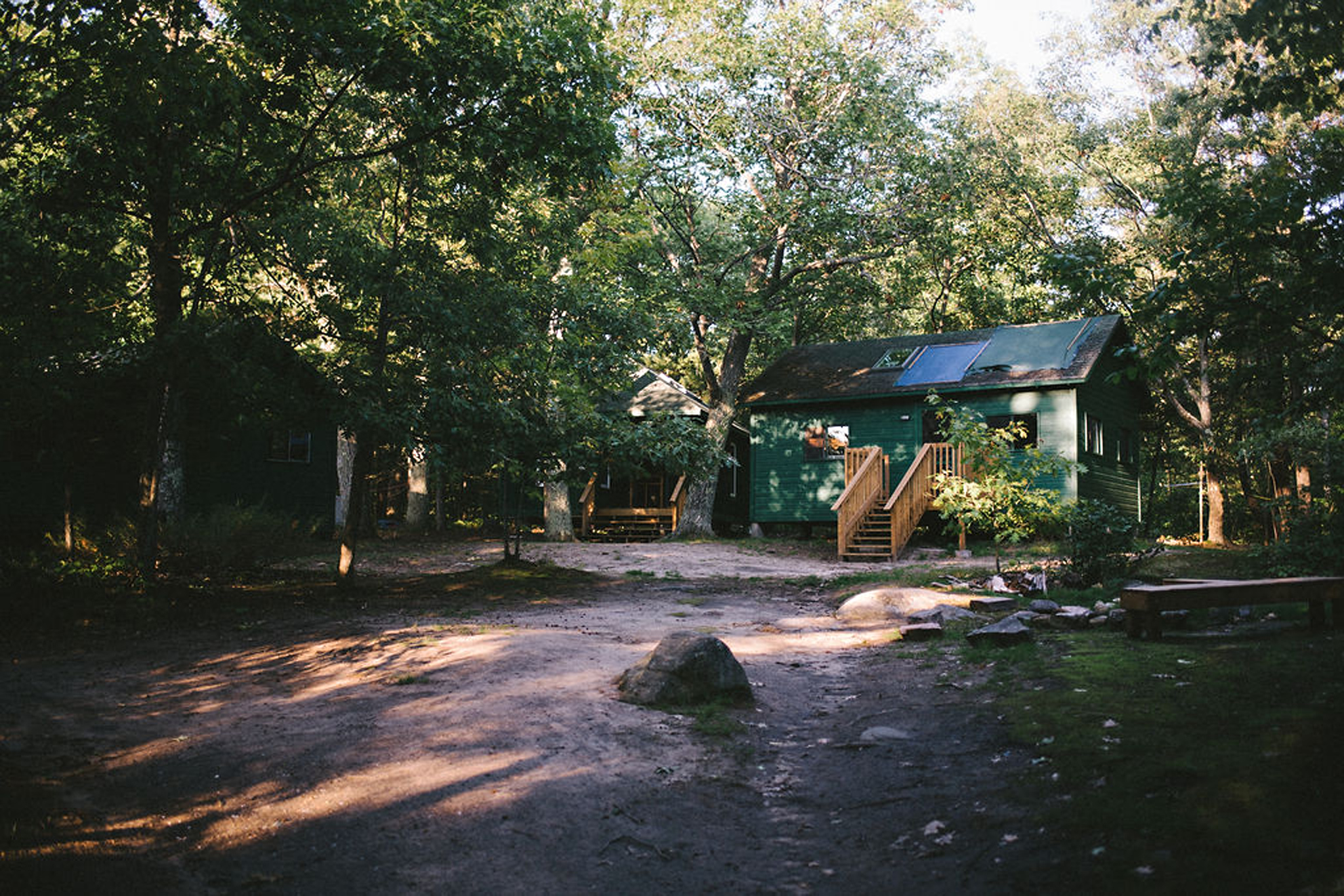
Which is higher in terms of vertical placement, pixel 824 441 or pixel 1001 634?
pixel 824 441

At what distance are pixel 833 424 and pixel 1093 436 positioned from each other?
6.40 meters

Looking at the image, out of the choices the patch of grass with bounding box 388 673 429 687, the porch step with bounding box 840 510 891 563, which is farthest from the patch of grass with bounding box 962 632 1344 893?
the porch step with bounding box 840 510 891 563

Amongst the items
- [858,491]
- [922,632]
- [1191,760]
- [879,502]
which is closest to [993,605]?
[922,632]

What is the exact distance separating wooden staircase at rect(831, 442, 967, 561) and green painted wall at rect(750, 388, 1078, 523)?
1660mm

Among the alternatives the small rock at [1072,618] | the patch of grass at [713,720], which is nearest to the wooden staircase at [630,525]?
the small rock at [1072,618]

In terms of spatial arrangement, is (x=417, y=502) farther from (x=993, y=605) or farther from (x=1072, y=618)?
(x=1072, y=618)

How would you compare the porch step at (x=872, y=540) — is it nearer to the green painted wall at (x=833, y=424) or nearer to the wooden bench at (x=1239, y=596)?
the green painted wall at (x=833, y=424)

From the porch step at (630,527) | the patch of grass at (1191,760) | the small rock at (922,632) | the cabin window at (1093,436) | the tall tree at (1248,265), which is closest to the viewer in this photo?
the patch of grass at (1191,760)

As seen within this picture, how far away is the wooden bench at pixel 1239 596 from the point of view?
6887 millimetres

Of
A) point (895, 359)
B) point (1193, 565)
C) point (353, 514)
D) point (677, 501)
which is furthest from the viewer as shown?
point (677, 501)

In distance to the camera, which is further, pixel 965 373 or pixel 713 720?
pixel 965 373

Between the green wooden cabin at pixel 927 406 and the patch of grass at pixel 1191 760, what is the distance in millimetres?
15069

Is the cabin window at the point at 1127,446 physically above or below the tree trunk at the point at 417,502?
above

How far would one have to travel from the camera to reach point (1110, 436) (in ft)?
76.6
